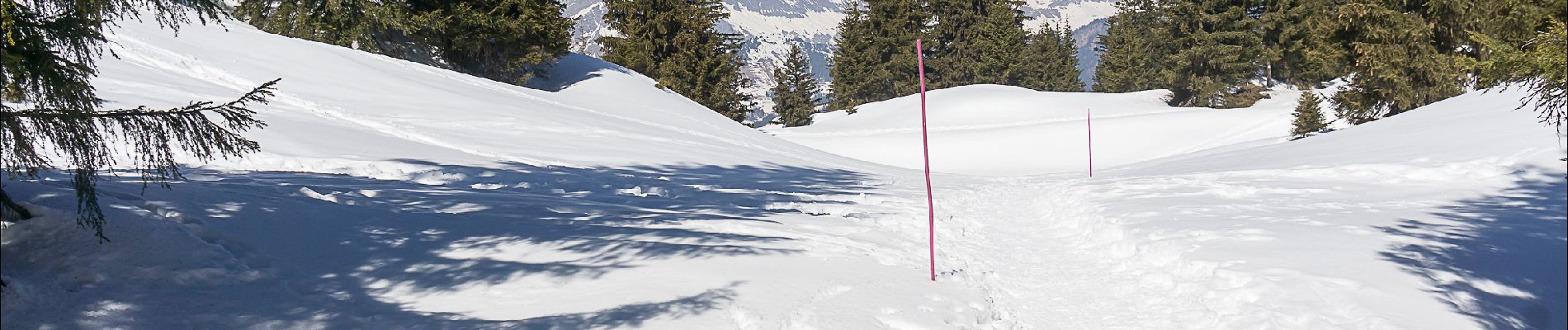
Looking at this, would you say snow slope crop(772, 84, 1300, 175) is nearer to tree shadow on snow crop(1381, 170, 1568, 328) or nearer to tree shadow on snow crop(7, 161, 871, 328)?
tree shadow on snow crop(1381, 170, 1568, 328)

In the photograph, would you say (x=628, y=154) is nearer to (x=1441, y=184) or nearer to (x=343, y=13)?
(x=1441, y=184)

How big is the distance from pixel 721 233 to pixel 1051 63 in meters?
66.8

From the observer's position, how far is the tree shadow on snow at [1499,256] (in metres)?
5.40

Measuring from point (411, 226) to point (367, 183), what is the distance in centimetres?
249

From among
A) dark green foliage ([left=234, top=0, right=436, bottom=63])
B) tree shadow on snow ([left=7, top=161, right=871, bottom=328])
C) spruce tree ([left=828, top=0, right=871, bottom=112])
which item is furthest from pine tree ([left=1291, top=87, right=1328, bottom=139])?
spruce tree ([left=828, top=0, right=871, bottom=112])

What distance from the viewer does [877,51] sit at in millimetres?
59312

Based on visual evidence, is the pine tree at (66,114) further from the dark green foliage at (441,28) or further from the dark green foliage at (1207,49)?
the dark green foliage at (1207,49)

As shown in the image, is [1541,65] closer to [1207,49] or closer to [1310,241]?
[1310,241]

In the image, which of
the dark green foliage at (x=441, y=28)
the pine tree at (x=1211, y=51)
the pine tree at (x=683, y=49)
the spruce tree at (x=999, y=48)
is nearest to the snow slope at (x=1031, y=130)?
the pine tree at (x=1211, y=51)

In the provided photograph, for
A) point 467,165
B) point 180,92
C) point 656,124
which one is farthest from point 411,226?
point 656,124

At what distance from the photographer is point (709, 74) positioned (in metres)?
39.0

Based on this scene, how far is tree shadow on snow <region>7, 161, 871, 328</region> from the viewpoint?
4633mm

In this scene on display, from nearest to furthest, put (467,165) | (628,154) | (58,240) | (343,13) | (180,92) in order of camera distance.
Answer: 1. (58,240)
2. (467,165)
3. (180,92)
4. (628,154)
5. (343,13)

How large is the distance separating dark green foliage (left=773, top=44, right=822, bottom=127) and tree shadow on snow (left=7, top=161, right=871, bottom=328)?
37019 millimetres
